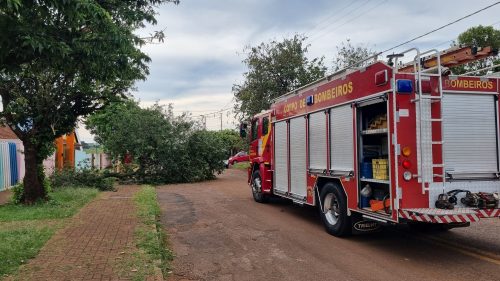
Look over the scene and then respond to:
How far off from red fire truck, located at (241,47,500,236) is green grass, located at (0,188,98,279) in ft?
18.4

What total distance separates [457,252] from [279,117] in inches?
239

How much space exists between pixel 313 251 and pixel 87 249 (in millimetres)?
3845

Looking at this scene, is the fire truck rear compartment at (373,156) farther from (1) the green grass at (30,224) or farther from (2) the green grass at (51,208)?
(2) the green grass at (51,208)

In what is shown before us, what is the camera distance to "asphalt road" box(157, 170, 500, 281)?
6574 mm

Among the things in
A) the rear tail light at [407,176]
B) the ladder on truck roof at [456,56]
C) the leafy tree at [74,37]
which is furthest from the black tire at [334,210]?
the leafy tree at [74,37]

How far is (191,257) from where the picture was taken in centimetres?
771

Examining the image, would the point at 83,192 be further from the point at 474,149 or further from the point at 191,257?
the point at 474,149

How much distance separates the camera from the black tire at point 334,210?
876 centimetres

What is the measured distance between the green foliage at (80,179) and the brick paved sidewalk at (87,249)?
8.19 metres

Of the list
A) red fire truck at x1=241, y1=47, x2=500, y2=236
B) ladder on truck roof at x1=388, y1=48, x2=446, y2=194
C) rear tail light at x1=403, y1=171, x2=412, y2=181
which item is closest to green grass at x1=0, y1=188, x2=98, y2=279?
red fire truck at x1=241, y1=47, x2=500, y2=236

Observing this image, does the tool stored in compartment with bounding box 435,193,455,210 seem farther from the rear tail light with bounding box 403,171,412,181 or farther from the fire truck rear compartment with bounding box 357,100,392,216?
the fire truck rear compartment with bounding box 357,100,392,216

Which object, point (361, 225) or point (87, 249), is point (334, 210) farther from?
point (87, 249)

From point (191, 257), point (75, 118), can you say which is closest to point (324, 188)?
point (191, 257)

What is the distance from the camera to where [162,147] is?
969 inches
